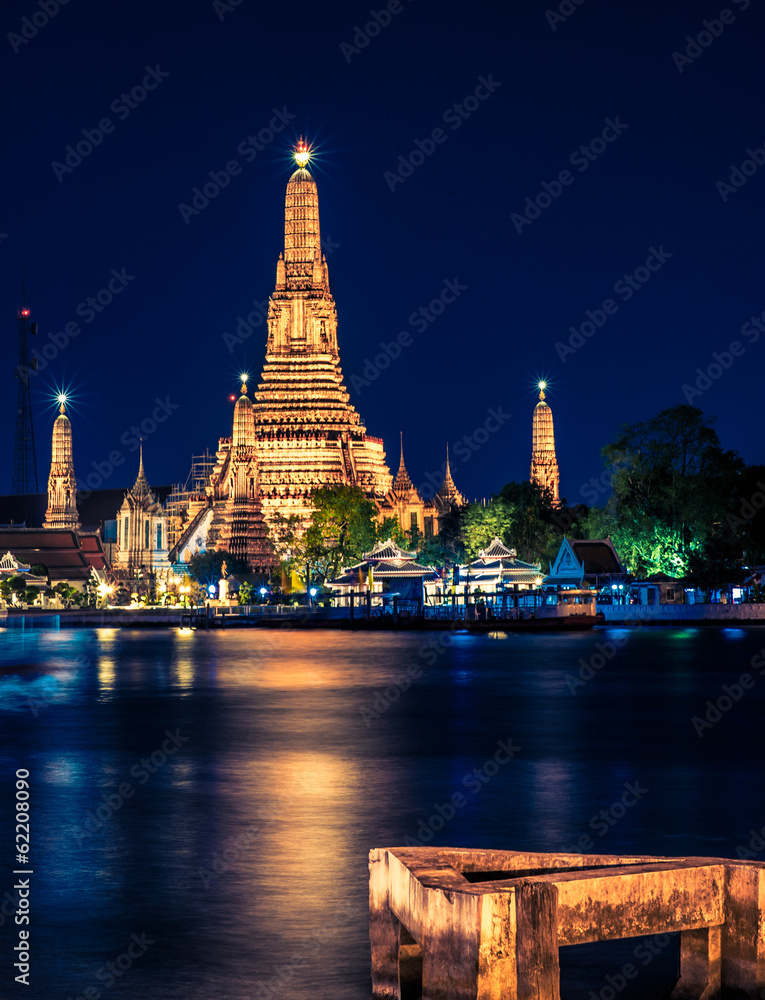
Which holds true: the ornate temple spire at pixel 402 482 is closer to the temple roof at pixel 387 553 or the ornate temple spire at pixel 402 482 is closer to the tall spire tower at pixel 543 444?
the tall spire tower at pixel 543 444

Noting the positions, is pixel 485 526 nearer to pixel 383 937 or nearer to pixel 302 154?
pixel 302 154

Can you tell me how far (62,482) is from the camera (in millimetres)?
166750

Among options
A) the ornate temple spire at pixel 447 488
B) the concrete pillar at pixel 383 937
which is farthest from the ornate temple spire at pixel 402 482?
the concrete pillar at pixel 383 937

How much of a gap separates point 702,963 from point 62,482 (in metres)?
162

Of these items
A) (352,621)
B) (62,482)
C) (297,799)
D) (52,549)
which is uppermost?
(62,482)

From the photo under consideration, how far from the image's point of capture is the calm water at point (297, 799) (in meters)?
11.6

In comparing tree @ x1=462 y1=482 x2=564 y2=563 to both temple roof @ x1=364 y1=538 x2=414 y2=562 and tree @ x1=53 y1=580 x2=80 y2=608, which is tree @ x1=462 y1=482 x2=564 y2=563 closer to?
temple roof @ x1=364 y1=538 x2=414 y2=562

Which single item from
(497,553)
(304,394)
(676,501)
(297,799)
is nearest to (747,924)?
(297,799)

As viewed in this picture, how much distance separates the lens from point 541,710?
113 ft

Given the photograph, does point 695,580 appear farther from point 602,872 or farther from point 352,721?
point 602,872

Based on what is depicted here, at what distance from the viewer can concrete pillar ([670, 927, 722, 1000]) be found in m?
9.98

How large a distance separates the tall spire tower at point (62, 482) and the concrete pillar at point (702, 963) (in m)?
157

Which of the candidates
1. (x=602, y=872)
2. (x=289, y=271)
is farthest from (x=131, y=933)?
(x=289, y=271)

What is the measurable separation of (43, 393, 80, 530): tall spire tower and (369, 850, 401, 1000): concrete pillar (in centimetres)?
15617
